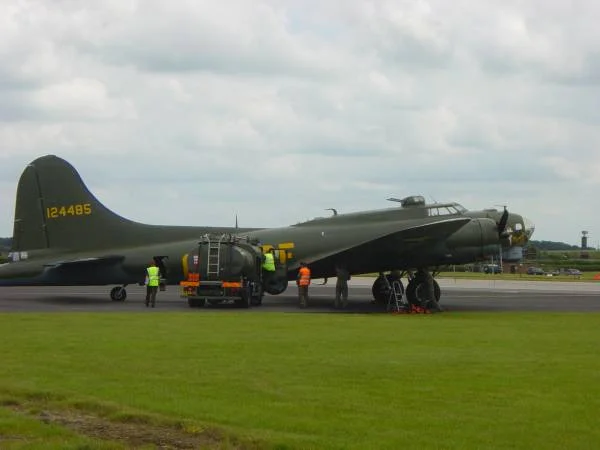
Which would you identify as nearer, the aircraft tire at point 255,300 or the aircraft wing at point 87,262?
the aircraft wing at point 87,262

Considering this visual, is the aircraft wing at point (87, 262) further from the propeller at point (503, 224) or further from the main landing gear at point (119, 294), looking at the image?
the propeller at point (503, 224)

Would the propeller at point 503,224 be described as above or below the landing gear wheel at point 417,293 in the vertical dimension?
above

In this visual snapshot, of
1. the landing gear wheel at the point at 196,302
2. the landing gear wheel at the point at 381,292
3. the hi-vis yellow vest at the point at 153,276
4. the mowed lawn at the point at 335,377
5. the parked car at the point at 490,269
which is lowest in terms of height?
the mowed lawn at the point at 335,377

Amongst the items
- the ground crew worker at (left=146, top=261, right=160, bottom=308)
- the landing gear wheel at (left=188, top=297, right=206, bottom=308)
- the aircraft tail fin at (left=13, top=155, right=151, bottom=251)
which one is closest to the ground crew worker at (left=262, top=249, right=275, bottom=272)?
the landing gear wheel at (left=188, top=297, right=206, bottom=308)

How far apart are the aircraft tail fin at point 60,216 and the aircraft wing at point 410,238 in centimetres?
872

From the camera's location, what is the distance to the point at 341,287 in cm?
3231

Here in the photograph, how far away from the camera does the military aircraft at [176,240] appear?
105ft

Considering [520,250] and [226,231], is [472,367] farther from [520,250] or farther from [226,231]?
[226,231]

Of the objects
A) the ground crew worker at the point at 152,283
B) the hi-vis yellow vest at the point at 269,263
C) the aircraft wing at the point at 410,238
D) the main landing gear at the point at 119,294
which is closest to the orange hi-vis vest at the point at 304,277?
the hi-vis yellow vest at the point at 269,263

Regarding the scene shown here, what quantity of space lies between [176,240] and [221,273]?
12.4 ft

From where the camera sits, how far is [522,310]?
3106 centimetres

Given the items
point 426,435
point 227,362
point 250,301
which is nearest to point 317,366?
point 227,362

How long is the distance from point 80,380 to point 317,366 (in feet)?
12.9

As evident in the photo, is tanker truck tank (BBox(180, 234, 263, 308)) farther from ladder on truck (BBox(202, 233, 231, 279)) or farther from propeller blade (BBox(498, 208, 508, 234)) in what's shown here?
propeller blade (BBox(498, 208, 508, 234))
